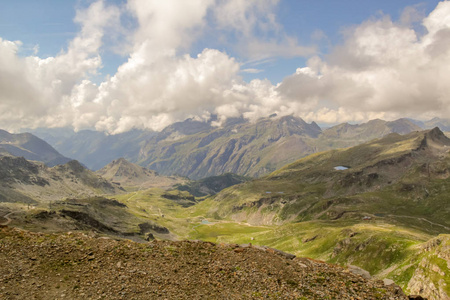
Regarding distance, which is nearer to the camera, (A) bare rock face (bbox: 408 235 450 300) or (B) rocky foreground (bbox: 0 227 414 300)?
(B) rocky foreground (bbox: 0 227 414 300)

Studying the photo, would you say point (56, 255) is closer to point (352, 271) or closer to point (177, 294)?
point (177, 294)

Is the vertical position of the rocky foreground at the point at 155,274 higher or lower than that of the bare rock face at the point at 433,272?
higher

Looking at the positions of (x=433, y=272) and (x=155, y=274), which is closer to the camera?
(x=155, y=274)

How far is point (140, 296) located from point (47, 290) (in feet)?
27.3

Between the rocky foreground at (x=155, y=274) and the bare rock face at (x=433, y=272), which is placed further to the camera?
the bare rock face at (x=433, y=272)

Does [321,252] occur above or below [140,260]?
below

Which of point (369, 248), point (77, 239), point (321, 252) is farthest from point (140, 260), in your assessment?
point (321, 252)

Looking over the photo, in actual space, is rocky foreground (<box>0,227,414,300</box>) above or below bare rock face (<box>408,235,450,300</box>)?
above

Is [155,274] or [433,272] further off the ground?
[155,274]

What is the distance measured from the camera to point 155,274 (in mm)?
27828

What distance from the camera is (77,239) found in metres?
34.1

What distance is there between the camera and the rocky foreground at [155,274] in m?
24.3

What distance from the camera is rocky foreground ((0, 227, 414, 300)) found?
24297 mm

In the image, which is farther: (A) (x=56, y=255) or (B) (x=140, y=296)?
(A) (x=56, y=255)
